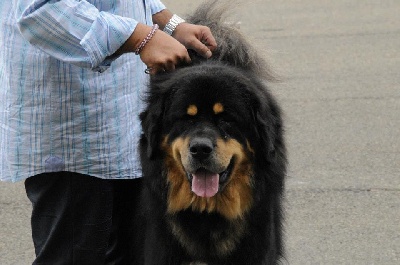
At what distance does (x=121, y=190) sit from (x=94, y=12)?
922 millimetres

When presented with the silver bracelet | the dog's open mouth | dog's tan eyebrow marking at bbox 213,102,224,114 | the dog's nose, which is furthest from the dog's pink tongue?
the silver bracelet

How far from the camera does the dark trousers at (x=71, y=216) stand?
3461 mm

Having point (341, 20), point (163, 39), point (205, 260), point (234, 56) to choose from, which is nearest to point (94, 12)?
point (163, 39)

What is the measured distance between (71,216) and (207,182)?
0.55m

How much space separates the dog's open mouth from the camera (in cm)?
335

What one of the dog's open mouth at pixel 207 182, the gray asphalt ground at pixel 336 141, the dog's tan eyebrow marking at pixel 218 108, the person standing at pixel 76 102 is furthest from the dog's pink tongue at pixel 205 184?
the gray asphalt ground at pixel 336 141

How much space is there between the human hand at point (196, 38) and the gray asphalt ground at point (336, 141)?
410mm

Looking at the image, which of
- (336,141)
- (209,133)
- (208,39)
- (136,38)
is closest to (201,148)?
(209,133)

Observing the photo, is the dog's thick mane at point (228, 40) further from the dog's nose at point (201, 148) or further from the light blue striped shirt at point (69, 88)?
the dog's nose at point (201, 148)

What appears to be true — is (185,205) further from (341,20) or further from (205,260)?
(341,20)

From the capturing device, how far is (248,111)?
133 inches

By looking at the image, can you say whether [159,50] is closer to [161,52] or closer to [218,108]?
[161,52]

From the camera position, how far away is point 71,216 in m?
3.50

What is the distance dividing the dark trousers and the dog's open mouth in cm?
39
